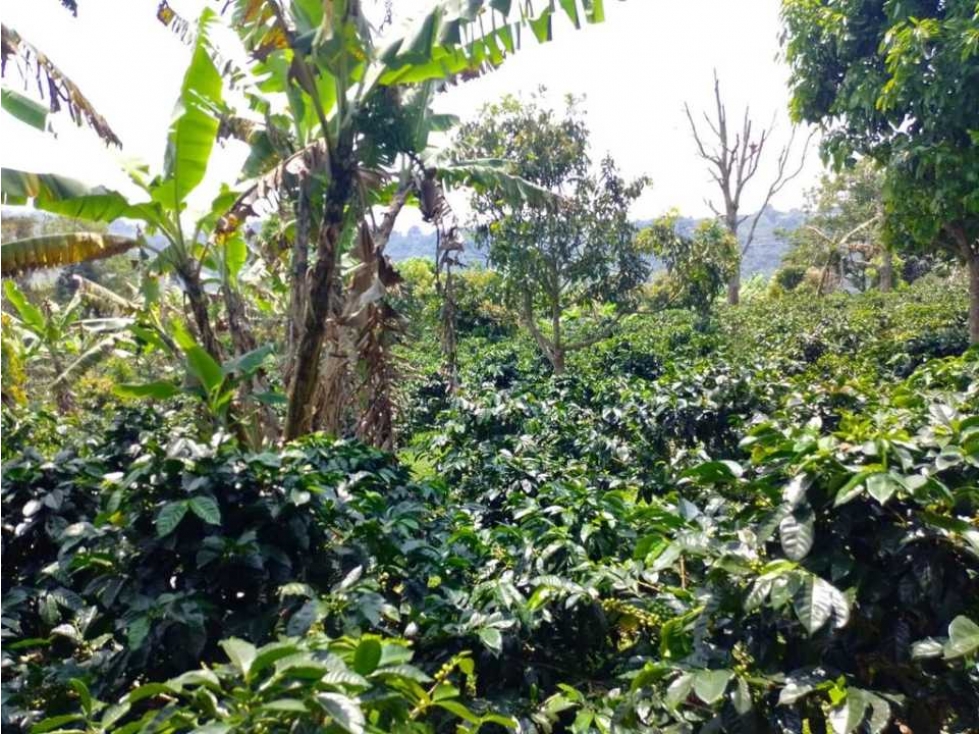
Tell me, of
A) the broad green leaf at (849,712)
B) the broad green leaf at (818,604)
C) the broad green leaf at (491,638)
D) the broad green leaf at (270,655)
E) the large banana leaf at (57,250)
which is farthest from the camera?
the large banana leaf at (57,250)

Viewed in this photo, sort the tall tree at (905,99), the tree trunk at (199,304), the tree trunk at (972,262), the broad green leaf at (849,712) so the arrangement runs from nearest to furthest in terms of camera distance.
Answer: the broad green leaf at (849,712)
the tree trunk at (199,304)
the tall tree at (905,99)
the tree trunk at (972,262)

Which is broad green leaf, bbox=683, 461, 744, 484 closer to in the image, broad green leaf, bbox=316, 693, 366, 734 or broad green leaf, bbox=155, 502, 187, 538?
broad green leaf, bbox=316, 693, 366, 734

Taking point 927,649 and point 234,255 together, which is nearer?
point 927,649

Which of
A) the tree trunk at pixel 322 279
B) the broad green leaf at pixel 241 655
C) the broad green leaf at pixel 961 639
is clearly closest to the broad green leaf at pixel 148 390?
the tree trunk at pixel 322 279

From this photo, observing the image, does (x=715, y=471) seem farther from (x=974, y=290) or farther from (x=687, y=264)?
(x=687, y=264)

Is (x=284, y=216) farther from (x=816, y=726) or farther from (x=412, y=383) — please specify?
(x=816, y=726)

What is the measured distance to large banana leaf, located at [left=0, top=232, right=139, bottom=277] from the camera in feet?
18.3

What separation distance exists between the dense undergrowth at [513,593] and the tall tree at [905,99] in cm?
571

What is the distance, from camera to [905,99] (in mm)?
8258

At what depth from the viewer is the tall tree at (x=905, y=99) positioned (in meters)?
7.84

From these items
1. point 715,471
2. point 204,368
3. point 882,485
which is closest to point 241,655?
point 715,471

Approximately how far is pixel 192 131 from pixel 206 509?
399cm

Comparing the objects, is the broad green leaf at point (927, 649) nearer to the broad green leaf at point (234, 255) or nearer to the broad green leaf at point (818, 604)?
the broad green leaf at point (818, 604)

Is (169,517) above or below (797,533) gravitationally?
above
